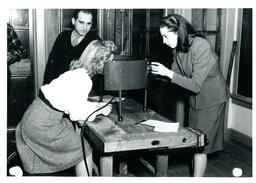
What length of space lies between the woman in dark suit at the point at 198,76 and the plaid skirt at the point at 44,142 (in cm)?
88

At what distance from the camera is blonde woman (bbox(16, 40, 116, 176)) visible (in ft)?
7.34

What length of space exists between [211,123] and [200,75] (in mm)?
416

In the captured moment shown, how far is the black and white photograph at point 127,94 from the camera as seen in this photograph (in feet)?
7.36

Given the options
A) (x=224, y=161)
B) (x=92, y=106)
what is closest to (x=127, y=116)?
(x=92, y=106)

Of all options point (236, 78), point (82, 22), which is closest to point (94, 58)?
point (82, 22)

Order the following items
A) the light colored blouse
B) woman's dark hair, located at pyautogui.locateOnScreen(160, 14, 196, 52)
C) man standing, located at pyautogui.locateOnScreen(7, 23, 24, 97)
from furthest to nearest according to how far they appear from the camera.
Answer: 1. man standing, located at pyautogui.locateOnScreen(7, 23, 24, 97)
2. woman's dark hair, located at pyautogui.locateOnScreen(160, 14, 196, 52)
3. the light colored blouse

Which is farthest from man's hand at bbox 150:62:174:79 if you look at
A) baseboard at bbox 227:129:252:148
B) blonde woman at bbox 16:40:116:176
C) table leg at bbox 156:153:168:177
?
baseboard at bbox 227:129:252:148

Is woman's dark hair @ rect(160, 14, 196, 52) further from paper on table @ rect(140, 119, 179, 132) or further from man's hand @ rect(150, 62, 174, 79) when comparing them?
paper on table @ rect(140, 119, 179, 132)

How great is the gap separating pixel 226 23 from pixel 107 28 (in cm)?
144

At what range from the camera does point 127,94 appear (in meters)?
4.54

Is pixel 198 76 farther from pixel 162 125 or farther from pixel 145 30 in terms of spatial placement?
pixel 145 30

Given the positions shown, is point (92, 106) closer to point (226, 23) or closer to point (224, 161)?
point (224, 161)

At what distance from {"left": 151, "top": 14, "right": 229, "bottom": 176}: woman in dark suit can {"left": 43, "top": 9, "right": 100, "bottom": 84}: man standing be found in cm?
105

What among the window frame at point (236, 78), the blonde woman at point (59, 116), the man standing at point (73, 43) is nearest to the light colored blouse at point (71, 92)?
the blonde woman at point (59, 116)
